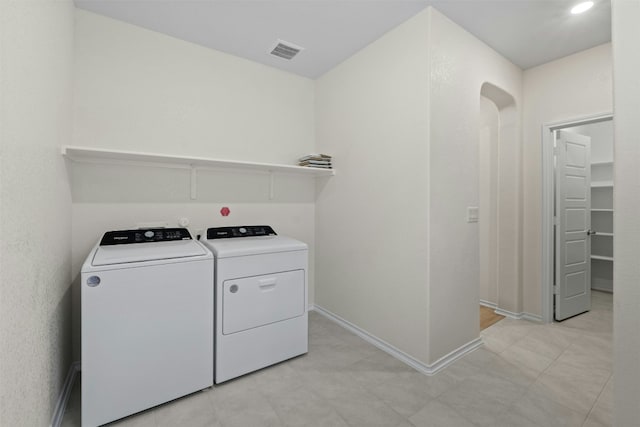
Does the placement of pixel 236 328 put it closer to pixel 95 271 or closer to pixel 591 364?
pixel 95 271

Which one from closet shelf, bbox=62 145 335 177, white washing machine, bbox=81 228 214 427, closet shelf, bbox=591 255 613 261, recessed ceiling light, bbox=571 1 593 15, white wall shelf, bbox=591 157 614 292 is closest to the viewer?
white washing machine, bbox=81 228 214 427

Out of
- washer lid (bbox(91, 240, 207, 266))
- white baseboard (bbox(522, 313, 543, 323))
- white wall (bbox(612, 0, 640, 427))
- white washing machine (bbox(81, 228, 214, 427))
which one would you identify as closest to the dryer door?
white washing machine (bbox(81, 228, 214, 427))

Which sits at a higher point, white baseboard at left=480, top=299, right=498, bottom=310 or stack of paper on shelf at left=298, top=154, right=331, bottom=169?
stack of paper on shelf at left=298, top=154, right=331, bottom=169

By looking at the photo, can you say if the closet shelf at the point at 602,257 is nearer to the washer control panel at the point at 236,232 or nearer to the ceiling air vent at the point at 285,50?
the washer control panel at the point at 236,232

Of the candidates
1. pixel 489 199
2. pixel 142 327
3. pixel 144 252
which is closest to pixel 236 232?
pixel 144 252

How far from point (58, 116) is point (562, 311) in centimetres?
438

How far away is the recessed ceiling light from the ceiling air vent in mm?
2024

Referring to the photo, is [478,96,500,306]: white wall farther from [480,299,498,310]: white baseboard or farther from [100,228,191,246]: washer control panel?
[100,228,191,246]: washer control panel

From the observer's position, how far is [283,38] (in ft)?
7.63

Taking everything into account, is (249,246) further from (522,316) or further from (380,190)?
(522,316)

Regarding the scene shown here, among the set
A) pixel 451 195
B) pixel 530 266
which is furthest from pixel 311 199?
pixel 530 266

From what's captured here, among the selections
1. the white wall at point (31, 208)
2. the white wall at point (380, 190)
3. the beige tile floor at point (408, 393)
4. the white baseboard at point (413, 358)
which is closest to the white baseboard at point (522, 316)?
the beige tile floor at point (408, 393)

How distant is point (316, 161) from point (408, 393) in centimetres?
204

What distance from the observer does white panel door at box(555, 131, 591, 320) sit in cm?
280
